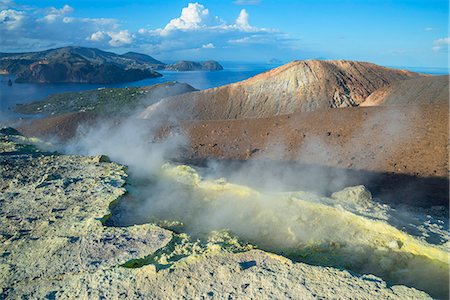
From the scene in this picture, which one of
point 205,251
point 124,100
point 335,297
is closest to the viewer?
point 335,297

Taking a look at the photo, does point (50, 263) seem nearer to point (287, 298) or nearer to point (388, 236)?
point (287, 298)

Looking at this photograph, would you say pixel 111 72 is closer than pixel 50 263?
No

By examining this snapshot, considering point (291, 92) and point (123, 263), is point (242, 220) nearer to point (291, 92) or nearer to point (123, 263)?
point (123, 263)

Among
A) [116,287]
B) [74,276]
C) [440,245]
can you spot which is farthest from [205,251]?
[440,245]

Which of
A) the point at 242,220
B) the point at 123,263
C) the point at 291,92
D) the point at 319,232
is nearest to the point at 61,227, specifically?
the point at 123,263

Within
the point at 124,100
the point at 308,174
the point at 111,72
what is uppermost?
the point at 111,72

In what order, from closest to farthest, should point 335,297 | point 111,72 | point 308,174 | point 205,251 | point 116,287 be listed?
point 335,297
point 116,287
point 205,251
point 308,174
point 111,72

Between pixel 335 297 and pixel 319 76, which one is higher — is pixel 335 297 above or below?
below

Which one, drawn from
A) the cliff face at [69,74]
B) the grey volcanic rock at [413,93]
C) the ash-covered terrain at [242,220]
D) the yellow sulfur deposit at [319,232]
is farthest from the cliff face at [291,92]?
the cliff face at [69,74]

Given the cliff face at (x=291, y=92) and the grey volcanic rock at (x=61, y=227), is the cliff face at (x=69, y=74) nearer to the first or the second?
the cliff face at (x=291, y=92)
